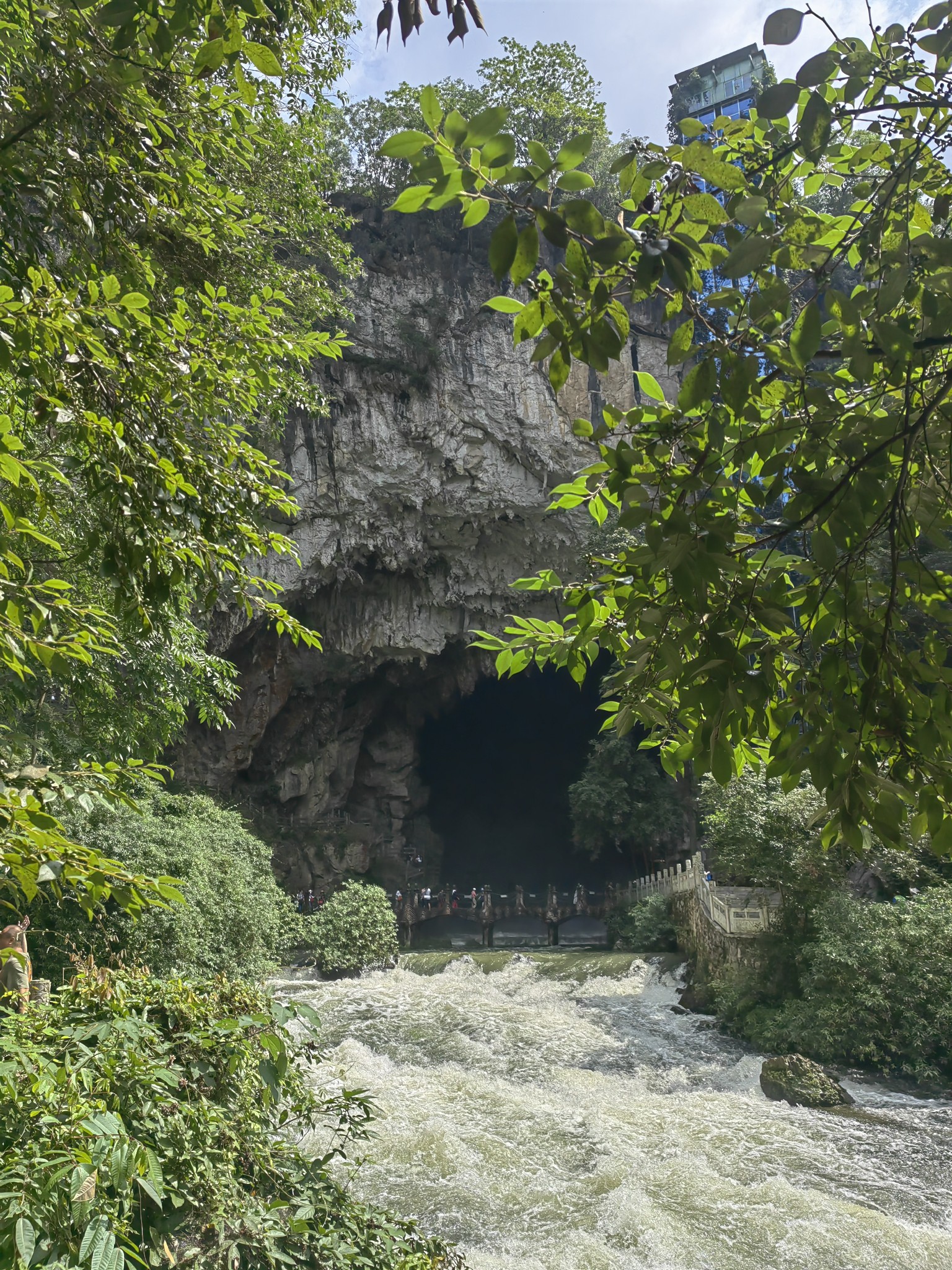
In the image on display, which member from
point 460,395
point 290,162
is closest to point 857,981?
point 290,162

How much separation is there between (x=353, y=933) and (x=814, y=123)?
1315cm

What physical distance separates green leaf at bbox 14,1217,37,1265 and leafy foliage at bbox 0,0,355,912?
1.92 feet

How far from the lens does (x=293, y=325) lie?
6.18 meters

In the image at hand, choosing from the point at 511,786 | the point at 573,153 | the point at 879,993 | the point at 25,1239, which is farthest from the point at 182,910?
the point at 511,786

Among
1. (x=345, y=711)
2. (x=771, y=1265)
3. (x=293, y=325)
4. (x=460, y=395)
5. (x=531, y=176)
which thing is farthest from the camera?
(x=345, y=711)

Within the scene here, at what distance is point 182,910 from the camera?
6434 millimetres

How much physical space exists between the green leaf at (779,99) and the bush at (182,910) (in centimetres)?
507

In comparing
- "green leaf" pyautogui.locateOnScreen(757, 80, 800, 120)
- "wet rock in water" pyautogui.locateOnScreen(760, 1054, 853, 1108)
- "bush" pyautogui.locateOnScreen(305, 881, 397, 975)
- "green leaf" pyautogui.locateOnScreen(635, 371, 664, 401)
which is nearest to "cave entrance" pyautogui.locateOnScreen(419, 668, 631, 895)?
"bush" pyautogui.locateOnScreen(305, 881, 397, 975)

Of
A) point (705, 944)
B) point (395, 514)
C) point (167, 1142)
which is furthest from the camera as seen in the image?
point (395, 514)

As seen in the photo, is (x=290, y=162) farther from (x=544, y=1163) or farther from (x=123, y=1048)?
(x=544, y=1163)

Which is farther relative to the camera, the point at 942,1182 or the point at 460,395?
the point at 460,395

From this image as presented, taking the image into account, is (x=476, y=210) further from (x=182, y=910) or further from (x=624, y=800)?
(x=624, y=800)

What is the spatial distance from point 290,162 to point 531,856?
854 inches

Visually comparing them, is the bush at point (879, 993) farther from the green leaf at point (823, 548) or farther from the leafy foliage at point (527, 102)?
the leafy foliage at point (527, 102)
